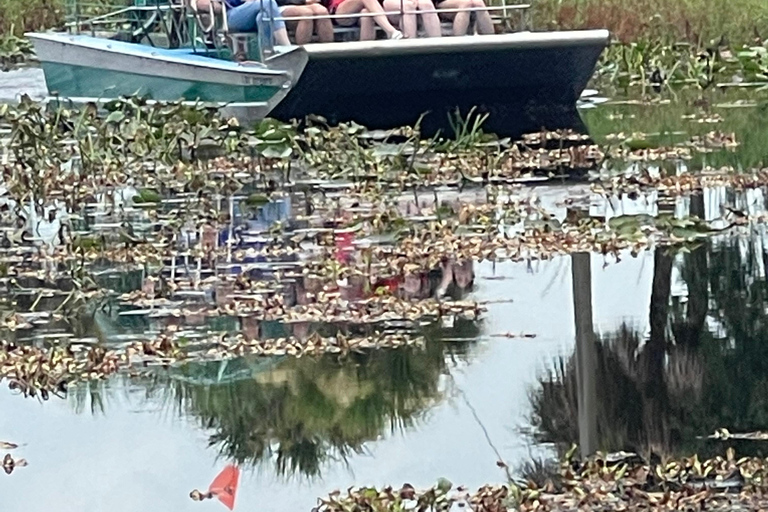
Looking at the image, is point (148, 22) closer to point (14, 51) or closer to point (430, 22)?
point (430, 22)

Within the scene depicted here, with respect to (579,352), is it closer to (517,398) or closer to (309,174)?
(517,398)

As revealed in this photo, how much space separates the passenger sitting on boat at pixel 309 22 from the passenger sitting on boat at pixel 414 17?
459 mm

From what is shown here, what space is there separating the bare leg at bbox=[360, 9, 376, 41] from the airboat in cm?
18

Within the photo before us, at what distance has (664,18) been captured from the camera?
22.0 meters

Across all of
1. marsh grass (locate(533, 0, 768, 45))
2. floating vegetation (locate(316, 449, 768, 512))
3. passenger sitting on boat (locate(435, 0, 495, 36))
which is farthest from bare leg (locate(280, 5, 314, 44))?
floating vegetation (locate(316, 449, 768, 512))

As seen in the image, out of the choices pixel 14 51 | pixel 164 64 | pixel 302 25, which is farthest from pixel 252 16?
pixel 14 51

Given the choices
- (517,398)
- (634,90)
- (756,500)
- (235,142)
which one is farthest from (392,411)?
(634,90)

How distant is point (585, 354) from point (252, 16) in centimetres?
770

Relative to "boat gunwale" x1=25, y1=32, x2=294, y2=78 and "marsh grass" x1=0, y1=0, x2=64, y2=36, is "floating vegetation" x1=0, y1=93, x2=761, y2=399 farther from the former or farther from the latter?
"marsh grass" x1=0, y1=0, x2=64, y2=36

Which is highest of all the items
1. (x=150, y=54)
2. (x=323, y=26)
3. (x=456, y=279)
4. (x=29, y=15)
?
(x=29, y=15)

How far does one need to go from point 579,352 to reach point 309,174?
5401 mm

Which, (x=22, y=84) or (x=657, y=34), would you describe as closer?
(x=22, y=84)

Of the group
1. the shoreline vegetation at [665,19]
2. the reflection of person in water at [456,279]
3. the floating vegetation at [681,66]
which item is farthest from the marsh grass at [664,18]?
the reflection of person in water at [456,279]

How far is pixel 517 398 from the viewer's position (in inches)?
230
